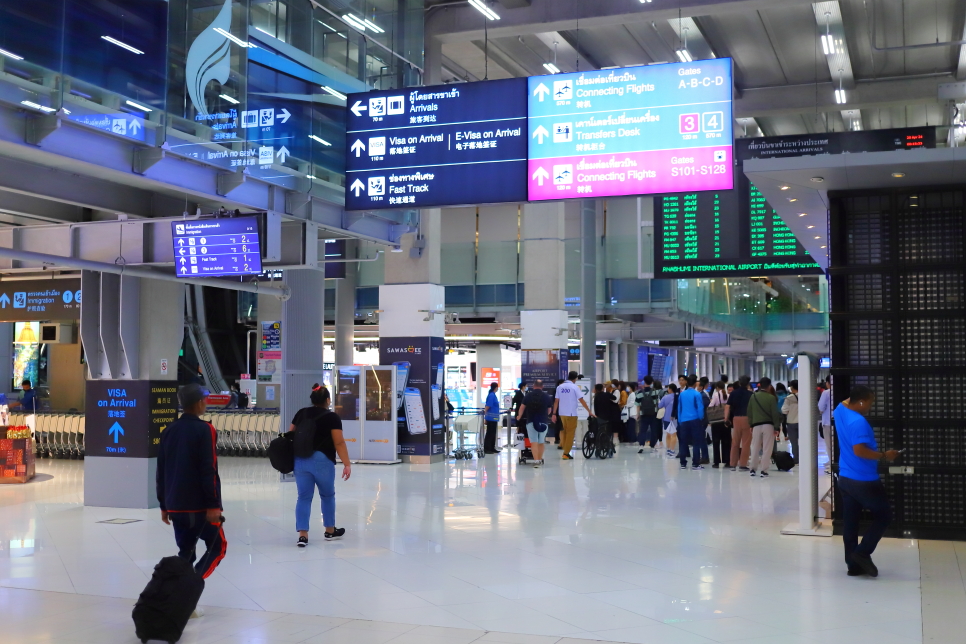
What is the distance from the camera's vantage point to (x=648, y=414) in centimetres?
1936

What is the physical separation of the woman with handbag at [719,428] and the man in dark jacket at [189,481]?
1144cm

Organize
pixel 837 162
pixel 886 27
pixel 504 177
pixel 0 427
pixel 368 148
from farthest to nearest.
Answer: pixel 886 27
pixel 0 427
pixel 368 148
pixel 504 177
pixel 837 162

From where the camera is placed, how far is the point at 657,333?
29.2 m

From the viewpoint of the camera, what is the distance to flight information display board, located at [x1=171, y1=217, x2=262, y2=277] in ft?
31.7

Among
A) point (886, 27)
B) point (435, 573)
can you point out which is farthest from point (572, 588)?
point (886, 27)

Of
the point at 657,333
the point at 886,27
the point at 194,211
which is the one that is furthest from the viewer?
the point at 657,333

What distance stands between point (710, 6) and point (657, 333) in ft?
57.3

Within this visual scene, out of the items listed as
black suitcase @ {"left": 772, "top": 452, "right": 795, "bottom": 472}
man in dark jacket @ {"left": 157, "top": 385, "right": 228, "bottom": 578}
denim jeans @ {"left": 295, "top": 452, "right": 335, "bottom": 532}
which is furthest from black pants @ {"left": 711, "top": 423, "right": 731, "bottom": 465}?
man in dark jacket @ {"left": 157, "top": 385, "right": 228, "bottom": 578}

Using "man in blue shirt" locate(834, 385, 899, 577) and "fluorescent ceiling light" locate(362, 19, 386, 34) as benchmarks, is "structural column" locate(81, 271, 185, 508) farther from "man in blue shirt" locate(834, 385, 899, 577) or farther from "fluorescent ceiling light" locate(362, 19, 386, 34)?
"man in blue shirt" locate(834, 385, 899, 577)

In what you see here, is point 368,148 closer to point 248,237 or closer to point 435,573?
point 248,237

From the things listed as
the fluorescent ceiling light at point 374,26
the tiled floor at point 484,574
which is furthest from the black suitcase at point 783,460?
the fluorescent ceiling light at point 374,26

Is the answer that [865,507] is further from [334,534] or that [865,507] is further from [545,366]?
[545,366]

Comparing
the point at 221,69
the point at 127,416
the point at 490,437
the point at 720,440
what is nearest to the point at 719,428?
the point at 720,440

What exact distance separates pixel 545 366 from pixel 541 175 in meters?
11.7
